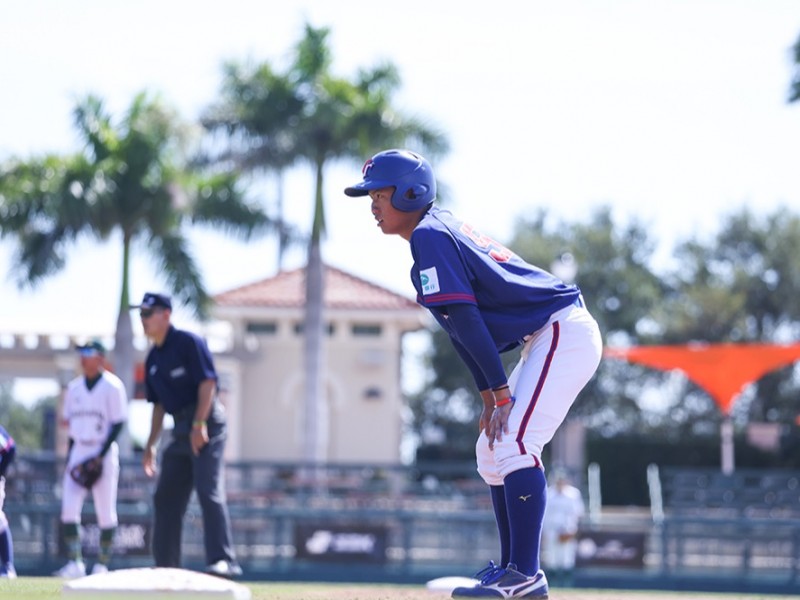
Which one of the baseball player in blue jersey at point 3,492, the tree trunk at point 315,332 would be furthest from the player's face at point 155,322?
the tree trunk at point 315,332

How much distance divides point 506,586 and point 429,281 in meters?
1.37

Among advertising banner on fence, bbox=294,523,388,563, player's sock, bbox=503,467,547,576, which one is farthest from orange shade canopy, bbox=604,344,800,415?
player's sock, bbox=503,467,547,576

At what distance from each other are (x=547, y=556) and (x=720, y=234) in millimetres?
43228

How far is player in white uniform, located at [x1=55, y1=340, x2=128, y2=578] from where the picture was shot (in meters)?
12.1

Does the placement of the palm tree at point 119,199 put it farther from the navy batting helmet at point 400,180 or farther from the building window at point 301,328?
the navy batting helmet at point 400,180

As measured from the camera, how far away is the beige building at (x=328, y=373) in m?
38.2

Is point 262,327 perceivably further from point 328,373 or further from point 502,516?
point 502,516

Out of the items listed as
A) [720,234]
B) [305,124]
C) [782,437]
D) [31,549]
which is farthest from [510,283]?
[720,234]

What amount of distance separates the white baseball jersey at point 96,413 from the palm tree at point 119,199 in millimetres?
18300

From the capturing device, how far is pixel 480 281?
21.2ft

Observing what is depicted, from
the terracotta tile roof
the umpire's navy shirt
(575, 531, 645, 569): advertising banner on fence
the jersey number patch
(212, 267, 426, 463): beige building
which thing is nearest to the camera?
the jersey number patch

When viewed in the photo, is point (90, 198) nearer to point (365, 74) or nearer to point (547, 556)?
point (365, 74)

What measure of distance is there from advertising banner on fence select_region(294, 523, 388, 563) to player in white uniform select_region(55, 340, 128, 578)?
10.00 metres

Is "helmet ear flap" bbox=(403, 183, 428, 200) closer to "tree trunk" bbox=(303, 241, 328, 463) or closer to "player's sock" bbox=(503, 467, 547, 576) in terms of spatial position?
"player's sock" bbox=(503, 467, 547, 576)
